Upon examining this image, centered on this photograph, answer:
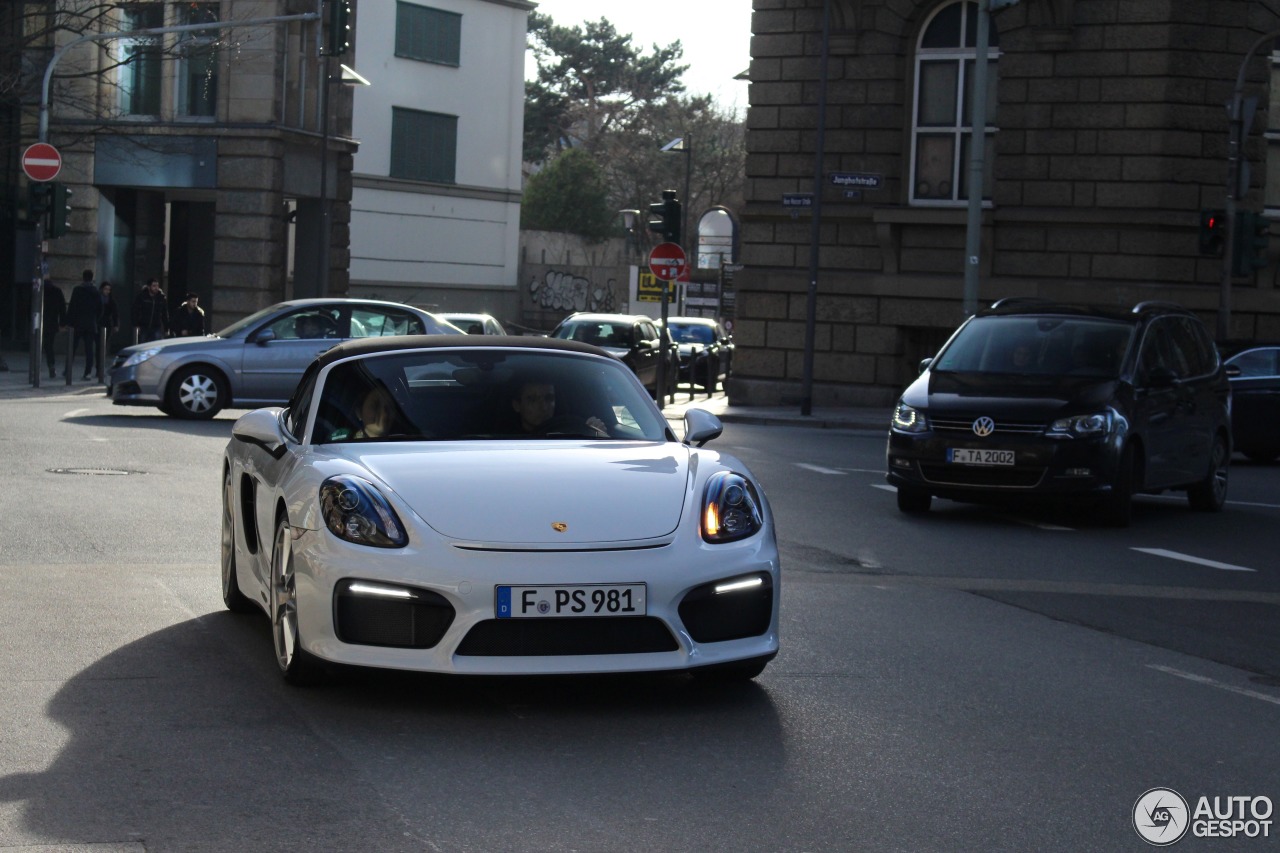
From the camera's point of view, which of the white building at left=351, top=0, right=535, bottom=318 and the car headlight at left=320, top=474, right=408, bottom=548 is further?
the white building at left=351, top=0, right=535, bottom=318

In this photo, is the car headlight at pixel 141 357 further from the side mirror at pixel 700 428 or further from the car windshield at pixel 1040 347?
the side mirror at pixel 700 428

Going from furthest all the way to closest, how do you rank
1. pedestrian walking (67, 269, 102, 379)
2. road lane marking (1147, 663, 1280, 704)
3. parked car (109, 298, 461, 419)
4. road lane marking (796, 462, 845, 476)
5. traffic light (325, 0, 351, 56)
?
pedestrian walking (67, 269, 102, 379), traffic light (325, 0, 351, 56), parked car (109, 298, 461, 419), road lane marking (796, 462, 845, 476), road lane marking (1147, 663, 1280, 704)

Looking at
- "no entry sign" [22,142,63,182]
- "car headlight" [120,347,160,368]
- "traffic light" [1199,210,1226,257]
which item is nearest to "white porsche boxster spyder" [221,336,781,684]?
"car headlight" [120,347,160,368]

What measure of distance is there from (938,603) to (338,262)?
34.2m

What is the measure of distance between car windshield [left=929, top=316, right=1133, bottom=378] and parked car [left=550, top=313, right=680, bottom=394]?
61.6 feet

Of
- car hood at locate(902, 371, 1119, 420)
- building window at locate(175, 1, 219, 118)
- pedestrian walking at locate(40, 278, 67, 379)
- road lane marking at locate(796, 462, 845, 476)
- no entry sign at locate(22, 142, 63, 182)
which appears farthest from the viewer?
building window at locate(175, 1, 219, 118)

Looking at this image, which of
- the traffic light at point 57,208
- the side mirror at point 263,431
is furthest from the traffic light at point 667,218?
the side mirror at point 263,431

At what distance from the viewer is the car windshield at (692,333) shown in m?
43.3

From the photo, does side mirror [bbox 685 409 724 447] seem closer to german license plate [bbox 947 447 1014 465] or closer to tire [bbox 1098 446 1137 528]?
german license plate [bbox 947 447 1014 465]

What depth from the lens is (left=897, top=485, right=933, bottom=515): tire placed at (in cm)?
1423

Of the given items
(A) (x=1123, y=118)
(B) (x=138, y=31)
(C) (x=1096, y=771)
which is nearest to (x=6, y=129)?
(B) (x=138, y=31)

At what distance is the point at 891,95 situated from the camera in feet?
102

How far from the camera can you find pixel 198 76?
3769cm

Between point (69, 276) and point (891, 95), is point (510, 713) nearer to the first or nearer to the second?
point (891, 95)
